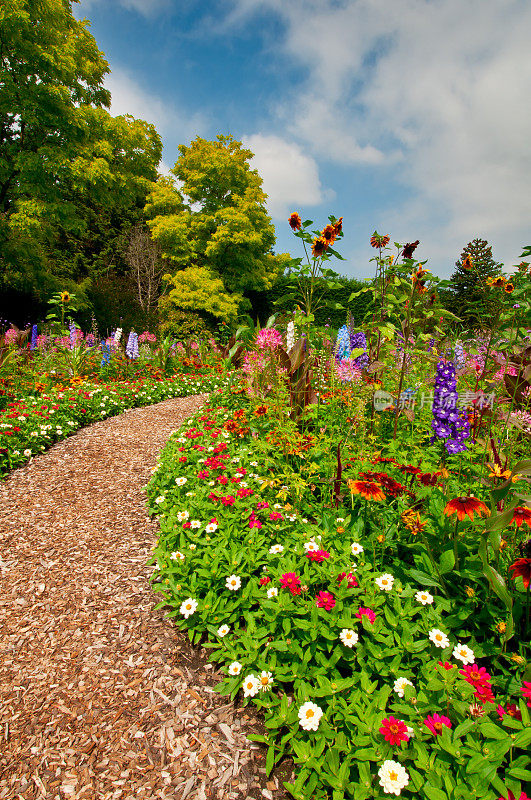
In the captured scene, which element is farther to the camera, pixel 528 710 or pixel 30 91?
pixel 30 91

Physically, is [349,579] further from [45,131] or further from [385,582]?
A: [45,131]

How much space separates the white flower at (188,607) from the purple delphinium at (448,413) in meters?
1.58

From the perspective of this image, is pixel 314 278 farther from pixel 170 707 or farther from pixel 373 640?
pixel 170 707

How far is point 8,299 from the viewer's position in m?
13.3

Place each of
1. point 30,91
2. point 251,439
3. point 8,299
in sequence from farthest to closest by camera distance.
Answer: point 8,299
point 30,91
point 251,439

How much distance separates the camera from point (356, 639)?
136 cm

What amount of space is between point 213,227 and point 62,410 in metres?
14.8

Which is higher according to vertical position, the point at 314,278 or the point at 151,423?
the point at 314,278

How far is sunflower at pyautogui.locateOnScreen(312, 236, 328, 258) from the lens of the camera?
272 centimetres

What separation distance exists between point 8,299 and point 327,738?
625 inches

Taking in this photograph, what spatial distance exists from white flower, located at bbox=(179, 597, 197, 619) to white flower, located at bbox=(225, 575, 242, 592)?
175 mm

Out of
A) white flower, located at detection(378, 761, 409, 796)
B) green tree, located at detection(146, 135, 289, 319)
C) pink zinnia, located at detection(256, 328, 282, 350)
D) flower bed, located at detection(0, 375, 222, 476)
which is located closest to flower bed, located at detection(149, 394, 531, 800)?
white flower, located at detection(378, 761, 409, 796)

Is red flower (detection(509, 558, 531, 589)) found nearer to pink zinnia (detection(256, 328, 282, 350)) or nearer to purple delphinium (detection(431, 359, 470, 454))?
purple delphinium (detection(431, 359, 470, 454))

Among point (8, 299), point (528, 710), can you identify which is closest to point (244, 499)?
point (528, 710)
